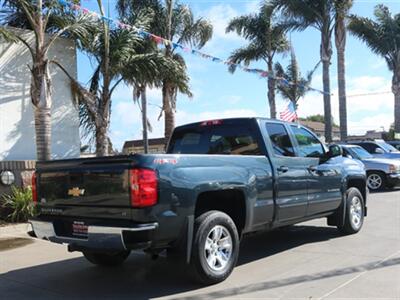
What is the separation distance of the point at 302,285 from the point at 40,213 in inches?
124

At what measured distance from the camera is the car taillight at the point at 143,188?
5.07 metres

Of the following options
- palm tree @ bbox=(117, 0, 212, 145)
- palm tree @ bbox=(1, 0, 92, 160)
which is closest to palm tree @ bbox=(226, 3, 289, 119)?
palm tree @ bbox=(117, 0, 212, 145)

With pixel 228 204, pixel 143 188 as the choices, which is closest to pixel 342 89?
pixel 228 204

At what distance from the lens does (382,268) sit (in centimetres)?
618

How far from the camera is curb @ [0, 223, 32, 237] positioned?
9922 mm

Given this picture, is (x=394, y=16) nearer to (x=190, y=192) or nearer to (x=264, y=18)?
(x=264, y=18)

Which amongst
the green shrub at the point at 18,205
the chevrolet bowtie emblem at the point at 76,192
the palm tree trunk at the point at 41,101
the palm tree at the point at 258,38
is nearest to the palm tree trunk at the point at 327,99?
the palm tree at the point at 258,38

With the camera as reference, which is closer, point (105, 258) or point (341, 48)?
point (105, 258)

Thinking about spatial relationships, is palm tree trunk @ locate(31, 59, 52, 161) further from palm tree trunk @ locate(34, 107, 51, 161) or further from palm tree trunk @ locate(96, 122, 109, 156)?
palm tree trunk @ locate(96, 122, 109, 156)

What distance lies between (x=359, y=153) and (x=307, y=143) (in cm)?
931

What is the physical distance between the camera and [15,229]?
10.2m

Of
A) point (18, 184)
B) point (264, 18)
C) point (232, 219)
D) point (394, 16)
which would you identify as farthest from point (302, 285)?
point (394, 16)

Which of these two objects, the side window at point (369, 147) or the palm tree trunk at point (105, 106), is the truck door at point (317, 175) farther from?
the side window at point (369, 147)

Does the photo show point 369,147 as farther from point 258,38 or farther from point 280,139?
point 258,38
